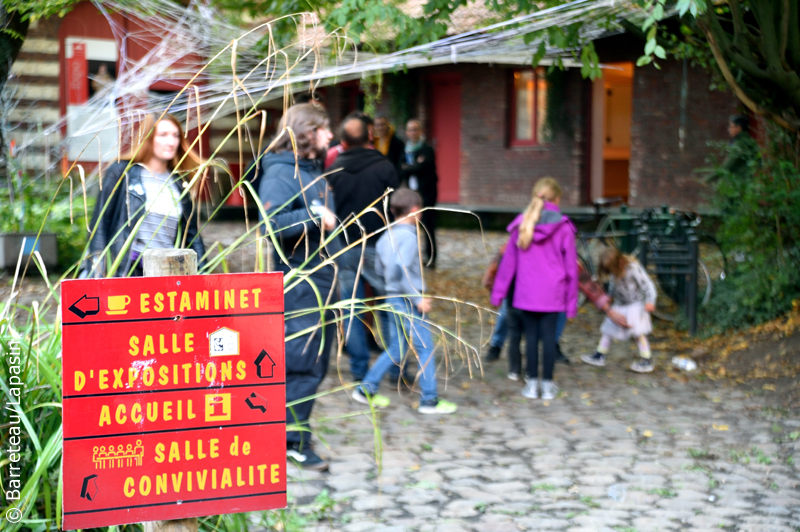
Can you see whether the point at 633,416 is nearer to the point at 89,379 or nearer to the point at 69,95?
the point at 89,379

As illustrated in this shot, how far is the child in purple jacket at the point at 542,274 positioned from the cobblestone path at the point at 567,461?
17.1 inches

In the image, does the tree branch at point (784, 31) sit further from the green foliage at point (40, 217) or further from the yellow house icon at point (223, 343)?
the green foliage at point (40, 217)

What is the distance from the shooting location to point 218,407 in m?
2.40

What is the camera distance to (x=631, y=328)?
7035 mm

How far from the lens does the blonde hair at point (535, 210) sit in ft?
20.2

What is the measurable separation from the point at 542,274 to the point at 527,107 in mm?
12820

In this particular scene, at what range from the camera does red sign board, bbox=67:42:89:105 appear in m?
13.8

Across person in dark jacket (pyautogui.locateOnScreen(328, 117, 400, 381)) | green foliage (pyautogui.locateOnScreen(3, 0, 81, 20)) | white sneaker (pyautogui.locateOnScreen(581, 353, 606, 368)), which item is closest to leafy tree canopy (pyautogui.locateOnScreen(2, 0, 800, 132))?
green foliage (pyautogui.locateOnScreen(3, 0, 81, 20))

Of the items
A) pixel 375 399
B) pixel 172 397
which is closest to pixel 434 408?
pixel 375 399

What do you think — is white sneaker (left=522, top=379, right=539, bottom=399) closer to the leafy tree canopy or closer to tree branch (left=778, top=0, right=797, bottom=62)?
the leafy tree canopy

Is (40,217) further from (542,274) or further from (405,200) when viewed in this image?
(542,274)

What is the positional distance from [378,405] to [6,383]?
337cm

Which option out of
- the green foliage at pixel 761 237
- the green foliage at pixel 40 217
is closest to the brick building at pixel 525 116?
the green foliage at pixel 40 217

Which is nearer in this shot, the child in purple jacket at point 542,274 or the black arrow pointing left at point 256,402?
the black arrow pointing left at point 256,402
